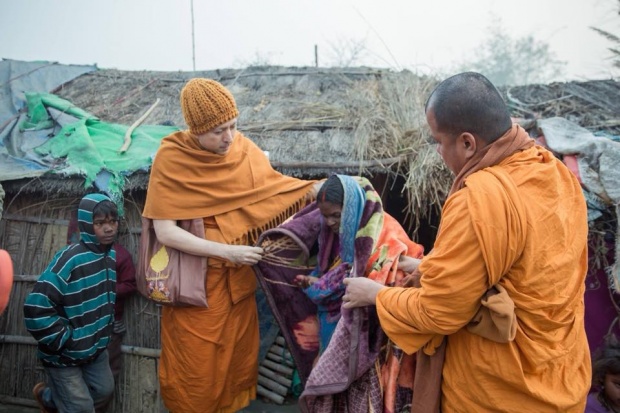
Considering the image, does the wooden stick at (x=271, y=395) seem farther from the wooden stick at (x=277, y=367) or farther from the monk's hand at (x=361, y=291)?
the monk's hand at (x=361, y=291)

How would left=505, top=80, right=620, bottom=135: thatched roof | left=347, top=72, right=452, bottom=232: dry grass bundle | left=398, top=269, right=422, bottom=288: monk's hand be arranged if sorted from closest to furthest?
left=398, top=269, right=422, bottom=288: monk's hand
left=347, top=72, right=452, bottom=232: dry grass bundle
left=505, top=80, right=620, bottom=135: thatched roof

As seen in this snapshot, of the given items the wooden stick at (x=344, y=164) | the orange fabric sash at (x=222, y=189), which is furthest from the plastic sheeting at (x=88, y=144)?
the wooden stick at (x=344, y=164)

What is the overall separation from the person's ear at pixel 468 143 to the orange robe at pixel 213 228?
63.8 inches

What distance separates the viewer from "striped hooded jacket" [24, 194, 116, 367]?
297cm

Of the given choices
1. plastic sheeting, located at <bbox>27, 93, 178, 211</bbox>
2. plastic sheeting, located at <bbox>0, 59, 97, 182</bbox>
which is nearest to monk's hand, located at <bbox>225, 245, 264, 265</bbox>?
plastic sheeting, located at <bbox>27, 93, 178, 211</bbox>

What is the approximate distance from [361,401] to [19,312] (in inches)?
133

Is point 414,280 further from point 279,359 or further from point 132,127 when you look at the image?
point 132,127

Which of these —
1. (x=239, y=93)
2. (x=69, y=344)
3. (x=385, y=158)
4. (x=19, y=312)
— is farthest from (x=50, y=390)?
(x=239, y=93)

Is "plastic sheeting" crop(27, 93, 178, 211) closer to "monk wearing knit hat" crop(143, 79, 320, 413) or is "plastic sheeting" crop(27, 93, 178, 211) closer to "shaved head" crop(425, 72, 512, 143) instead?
"monk wearing knit hat" crop(143, 79, 320, 413)

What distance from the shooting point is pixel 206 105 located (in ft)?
9.37

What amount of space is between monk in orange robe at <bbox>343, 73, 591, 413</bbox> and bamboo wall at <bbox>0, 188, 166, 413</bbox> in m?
2.85

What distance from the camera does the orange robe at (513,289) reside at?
5.46 feet

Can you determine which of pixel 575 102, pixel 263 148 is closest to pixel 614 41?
pixel 575 102

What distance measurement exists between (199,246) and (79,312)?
92 centimetres
